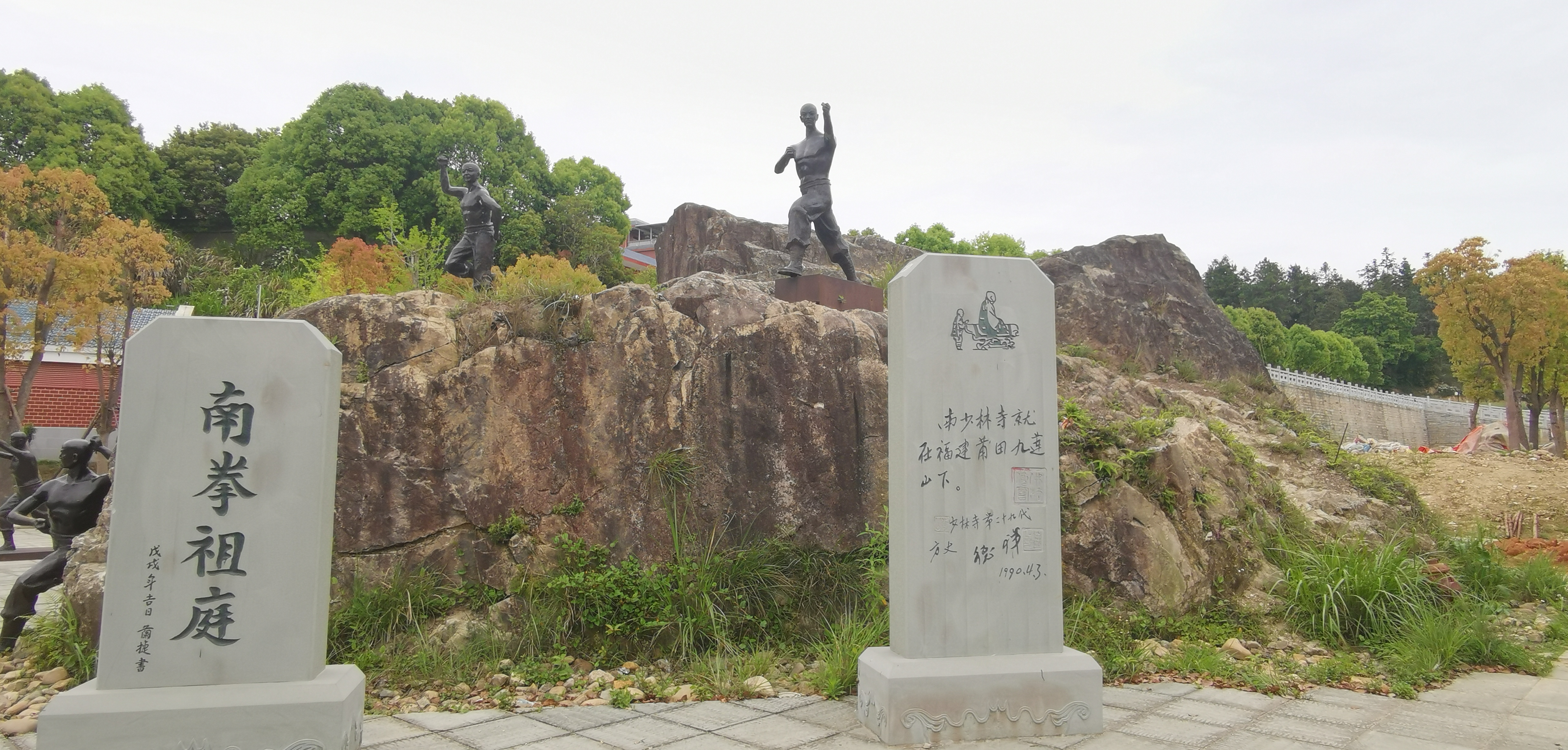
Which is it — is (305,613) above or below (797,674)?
above

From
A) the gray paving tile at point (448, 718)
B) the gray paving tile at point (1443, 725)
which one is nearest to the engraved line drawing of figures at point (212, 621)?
the gray paving tile at point (448, 718)

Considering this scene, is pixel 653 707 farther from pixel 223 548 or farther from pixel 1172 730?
pixel 1172 730

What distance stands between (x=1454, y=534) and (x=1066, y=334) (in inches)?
223

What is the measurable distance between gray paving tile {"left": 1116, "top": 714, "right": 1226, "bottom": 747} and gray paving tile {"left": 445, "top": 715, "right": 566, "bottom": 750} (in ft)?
8.59

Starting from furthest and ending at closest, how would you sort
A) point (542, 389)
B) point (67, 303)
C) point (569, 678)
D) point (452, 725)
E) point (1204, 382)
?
point (67, 303) < point (1204, 382) < point (542, 389) < point (569, 678) < point (452, 725)

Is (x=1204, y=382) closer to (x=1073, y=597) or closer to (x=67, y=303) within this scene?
(x=1073, y=597)

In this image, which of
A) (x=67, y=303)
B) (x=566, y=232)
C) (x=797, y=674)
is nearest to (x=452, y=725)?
(x=797, y=674)

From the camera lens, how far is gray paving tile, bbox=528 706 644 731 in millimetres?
4082

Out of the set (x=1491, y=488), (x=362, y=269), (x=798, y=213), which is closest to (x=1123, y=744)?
(x=798, y=213)

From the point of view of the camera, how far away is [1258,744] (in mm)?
3773

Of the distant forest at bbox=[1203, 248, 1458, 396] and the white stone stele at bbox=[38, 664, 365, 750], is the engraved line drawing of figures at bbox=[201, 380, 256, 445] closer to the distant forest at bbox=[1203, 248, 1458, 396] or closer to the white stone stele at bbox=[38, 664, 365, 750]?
the white stone stele at bbox=[38, 664, 365, 750]

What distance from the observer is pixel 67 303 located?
50.2 ft

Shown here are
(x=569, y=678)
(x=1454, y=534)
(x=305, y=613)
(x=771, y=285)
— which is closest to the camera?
(x=305, y=613)

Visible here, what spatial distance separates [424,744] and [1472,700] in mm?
5207
